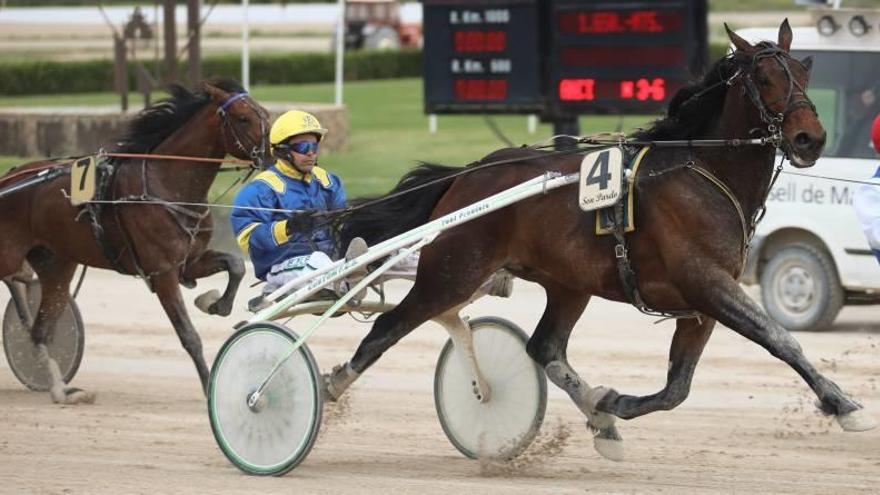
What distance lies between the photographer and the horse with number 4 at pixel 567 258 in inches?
252

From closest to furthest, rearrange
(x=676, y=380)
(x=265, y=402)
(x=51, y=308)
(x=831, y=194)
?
(x=676, y=380) → (x=265, y=402) → (x=51, y=308) → (x=831, y=194)

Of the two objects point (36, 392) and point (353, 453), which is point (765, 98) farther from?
point (36, 392)

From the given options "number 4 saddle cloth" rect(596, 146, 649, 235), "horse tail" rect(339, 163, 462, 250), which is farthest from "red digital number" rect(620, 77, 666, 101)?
"number 4 saddle cloth" rect(596, 146, 649, 235)

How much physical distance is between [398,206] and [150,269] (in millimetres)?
1883

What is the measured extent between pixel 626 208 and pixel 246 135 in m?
2.60

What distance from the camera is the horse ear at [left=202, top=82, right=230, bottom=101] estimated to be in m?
8.56

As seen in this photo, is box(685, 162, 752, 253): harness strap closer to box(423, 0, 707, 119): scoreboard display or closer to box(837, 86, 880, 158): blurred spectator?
box(837, 86, 880, 158): blurred spectator

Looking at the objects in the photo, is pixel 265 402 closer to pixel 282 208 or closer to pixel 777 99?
pixel 282 208

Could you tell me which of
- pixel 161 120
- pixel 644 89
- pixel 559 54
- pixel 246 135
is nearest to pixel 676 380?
pixel 246 135

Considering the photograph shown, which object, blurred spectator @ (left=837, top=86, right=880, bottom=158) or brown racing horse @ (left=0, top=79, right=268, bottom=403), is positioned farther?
blurred spectator @ (left=837, top=86, right=880, bottom=158)

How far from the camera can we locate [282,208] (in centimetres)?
725

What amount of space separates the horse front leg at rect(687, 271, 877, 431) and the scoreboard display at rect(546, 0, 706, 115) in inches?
284

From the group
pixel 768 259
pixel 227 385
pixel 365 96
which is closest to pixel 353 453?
pixel 227 385

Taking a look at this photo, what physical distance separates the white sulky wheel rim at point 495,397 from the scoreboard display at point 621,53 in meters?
6.52
